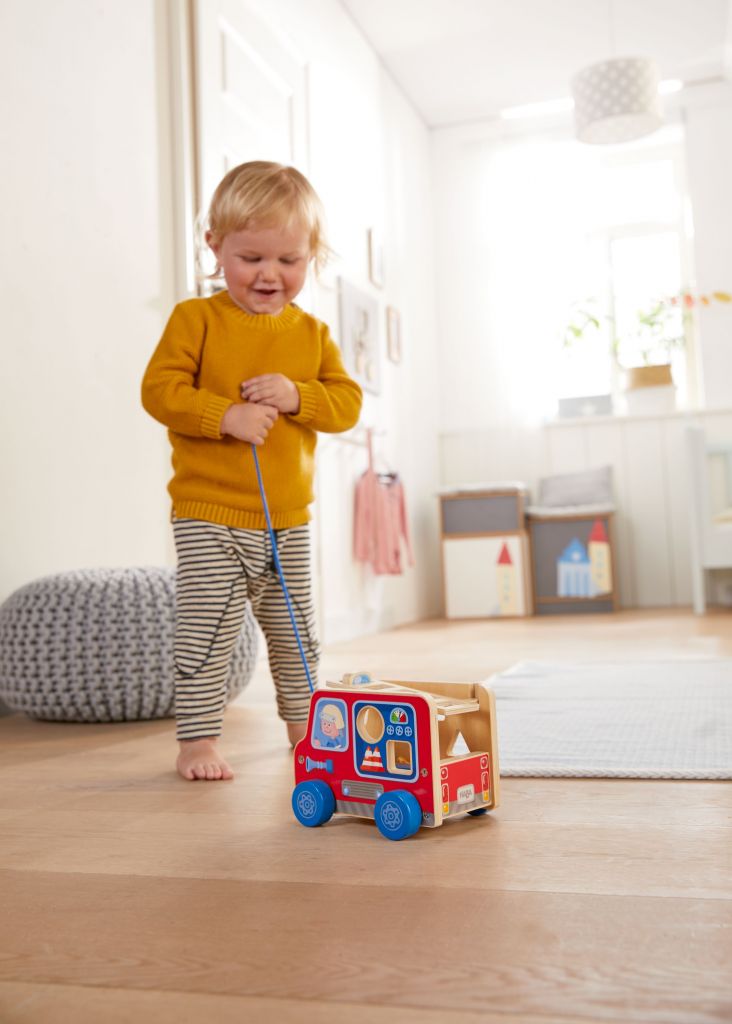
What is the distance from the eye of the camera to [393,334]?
440 cm

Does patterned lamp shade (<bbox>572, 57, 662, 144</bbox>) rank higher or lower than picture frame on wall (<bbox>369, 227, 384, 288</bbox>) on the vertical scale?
higher

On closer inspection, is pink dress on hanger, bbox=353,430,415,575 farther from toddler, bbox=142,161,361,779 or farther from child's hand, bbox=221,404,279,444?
child's hand, bbox=221,404,279,444

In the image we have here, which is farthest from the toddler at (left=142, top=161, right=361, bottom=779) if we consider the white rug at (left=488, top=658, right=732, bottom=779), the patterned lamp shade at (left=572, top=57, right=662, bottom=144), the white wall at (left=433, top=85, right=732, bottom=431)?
the white wall at (left=433, top=85, right=732, bottom=431)

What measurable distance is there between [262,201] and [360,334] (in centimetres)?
264

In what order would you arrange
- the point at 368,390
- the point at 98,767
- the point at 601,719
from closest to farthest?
the point at 98,767
the point at 601,719
the point at 368,390

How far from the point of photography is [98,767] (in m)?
1.39

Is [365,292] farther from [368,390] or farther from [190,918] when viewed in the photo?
[190,918]

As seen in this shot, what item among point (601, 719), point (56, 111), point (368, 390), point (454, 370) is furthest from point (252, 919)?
point (454, 370)

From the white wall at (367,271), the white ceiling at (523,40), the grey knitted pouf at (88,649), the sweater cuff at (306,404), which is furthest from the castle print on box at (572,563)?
the sweater cuff at (306,404)

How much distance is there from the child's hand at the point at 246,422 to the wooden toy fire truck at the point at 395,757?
37 cm

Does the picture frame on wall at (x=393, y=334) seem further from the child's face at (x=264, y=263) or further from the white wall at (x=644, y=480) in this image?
the child's face at (x=264, y=263)

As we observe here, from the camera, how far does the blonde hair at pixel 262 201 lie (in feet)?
4.19

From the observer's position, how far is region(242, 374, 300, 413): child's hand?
133 centimetres

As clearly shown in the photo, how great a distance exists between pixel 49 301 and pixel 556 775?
4.79ft
